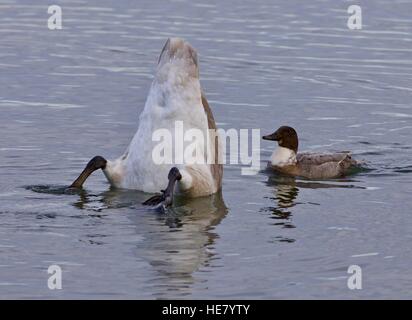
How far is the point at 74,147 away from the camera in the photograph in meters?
16.8

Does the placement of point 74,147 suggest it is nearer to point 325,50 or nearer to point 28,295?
point 28,295

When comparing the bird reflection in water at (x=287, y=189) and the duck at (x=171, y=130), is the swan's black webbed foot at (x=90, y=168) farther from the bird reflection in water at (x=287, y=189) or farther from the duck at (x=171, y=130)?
the bird reflection in water at (x=287, y=189)

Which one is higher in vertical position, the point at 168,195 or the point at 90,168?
the point at 90,168

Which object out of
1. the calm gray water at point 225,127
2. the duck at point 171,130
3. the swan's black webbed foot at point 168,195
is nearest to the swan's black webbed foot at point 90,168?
the duck at point 171,130

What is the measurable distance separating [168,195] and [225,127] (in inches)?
188

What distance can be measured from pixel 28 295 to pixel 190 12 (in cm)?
1616

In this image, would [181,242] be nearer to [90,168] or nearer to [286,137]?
[90,168]

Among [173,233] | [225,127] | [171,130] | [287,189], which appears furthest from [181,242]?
[225,127]

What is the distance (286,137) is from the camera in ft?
56.1

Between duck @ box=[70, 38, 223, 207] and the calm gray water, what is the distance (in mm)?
267

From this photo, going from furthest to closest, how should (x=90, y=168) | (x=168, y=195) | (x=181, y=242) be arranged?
(x=90, y=168) → (x=168, y=195) → (x=181, y=242)

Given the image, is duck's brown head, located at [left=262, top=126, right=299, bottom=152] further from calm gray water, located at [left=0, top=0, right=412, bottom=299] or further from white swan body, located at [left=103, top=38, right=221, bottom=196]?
white swan body, located at [left=103, top=38, right=221, bottom=196]

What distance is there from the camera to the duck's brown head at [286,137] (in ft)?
55.8
